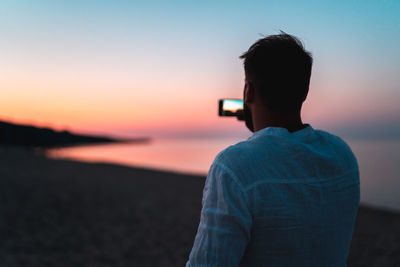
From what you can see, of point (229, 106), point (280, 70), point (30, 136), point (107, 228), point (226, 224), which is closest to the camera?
point (226, 224)

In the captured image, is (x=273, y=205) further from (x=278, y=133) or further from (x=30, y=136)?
(x=30, y=136)

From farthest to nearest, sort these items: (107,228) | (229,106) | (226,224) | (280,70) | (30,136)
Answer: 1. (30,136)
2. (107,228)
3. (229,106)
4. (280,70)
5. (226,224)

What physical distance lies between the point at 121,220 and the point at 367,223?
6.86 m

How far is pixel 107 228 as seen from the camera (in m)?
6.94

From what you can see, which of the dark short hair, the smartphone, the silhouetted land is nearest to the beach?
the smartphone

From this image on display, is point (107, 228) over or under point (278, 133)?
under

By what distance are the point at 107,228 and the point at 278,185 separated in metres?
6.99

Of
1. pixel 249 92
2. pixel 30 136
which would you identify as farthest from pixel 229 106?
pixel 30 136

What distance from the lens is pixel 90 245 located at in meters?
5.87

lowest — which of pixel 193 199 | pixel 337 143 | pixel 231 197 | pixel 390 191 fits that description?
pixel 390 191

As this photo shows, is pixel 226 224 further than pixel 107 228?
No

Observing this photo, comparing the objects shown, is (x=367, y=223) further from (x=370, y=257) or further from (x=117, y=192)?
(x=117, y=192)

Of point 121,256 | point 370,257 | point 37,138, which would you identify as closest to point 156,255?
point 121,256

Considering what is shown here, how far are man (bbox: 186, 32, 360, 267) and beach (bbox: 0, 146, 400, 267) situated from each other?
4.93 meters
